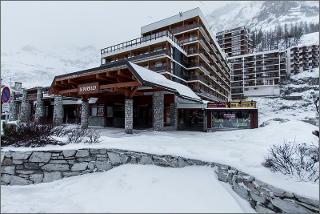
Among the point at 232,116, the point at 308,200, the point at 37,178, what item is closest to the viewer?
the point at 308,200

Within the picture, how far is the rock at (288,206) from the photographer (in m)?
5.75

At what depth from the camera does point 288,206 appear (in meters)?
5.84

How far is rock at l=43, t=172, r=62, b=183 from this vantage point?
7957 mm

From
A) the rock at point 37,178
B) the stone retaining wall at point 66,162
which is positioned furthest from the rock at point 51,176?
the rock at point 37,178

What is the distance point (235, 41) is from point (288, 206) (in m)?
95.0

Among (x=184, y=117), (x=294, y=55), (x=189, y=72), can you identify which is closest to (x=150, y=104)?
(x=184, y=117)

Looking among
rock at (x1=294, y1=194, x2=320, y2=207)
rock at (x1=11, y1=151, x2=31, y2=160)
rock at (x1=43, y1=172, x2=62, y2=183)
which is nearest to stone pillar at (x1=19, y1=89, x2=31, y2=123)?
rock at (x1=11, y1=151, x2=31, y2=160)

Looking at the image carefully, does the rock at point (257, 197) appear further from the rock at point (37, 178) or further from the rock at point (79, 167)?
the rock at point (37, 178)

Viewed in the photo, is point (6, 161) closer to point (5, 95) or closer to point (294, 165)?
point (5, 95)

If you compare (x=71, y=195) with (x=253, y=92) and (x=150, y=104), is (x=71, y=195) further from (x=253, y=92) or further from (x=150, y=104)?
(x=253, y=92)

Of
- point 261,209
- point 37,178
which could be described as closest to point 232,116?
point 261,209

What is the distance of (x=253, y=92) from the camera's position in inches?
3231

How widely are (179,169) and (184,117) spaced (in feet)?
63.8

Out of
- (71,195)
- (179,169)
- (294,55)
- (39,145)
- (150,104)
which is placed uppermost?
(294,55)
